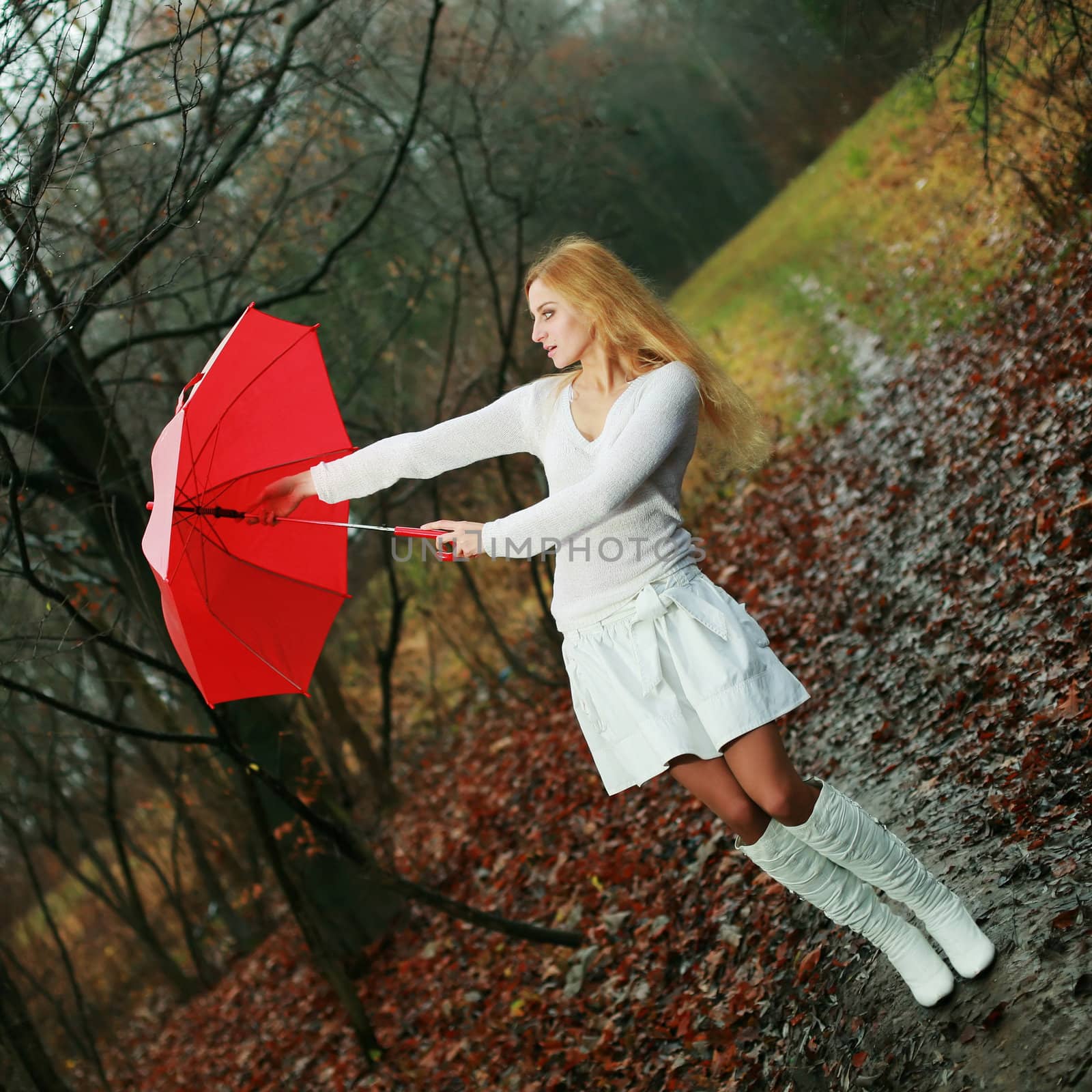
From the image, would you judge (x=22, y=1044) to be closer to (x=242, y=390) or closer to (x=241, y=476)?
(x=241, y=476)

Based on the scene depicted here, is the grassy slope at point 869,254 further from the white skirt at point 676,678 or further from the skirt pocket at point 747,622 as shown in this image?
the white skirt at point 676,678

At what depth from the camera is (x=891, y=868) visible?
297cm

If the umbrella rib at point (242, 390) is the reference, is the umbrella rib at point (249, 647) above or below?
below

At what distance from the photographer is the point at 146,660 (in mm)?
4277

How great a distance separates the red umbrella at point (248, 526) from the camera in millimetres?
3070

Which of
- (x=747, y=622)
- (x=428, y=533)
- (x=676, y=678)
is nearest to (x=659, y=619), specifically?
(x=676, y=678)

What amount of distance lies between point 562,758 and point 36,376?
4743mm

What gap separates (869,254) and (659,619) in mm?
13322

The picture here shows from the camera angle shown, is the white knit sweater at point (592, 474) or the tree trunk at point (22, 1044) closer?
the white knit sweater at point (592, 474)

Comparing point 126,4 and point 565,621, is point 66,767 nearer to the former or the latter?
point 126,4

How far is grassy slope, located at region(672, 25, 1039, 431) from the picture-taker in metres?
10.9

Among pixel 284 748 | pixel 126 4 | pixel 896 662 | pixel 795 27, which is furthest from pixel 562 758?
pixel 795 27

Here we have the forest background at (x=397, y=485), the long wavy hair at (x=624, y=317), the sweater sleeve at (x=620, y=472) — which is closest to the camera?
the sweater sleeve at (x=620, y=472)

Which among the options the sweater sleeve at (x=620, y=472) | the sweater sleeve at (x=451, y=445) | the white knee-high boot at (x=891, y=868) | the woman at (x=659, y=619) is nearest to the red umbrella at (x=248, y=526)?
the sweater sleeve at (x=451, y=445)
